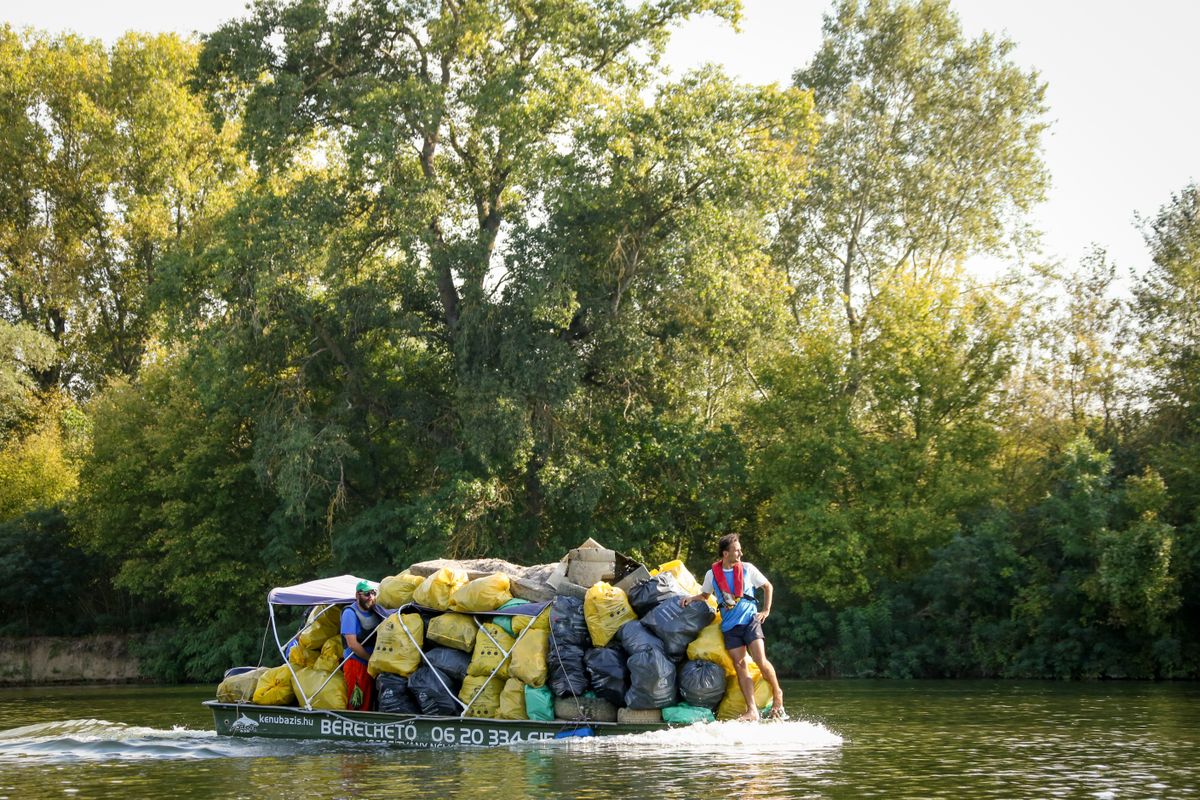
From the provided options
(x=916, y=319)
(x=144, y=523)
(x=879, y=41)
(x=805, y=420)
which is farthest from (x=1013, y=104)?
(x=144, y=523)

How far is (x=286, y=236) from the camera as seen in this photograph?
119ft

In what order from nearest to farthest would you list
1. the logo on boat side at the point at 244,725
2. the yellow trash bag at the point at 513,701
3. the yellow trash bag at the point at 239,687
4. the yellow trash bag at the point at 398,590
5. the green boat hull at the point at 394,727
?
the green boat hull at the point at 394,727 < the yellow trash bag at the point at 513,701 < the yellow trash bag at the point at 398,590 < the logo on boat side at the point at 244,725 < the yellow trash bag at the point at 239,687

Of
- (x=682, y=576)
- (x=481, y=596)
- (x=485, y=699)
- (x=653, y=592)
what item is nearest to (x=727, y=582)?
(x=653, y=592)

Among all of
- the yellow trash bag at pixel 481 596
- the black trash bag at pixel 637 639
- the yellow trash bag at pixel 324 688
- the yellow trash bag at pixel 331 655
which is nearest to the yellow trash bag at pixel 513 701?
the yellow trash bag at pixel 481 596

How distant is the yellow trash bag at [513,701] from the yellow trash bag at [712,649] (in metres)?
2.29

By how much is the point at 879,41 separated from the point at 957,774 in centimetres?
3543

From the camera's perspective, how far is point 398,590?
19.4 m

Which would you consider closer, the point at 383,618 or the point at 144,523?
the point at 383,618

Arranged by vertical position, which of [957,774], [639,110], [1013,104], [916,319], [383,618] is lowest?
[957,774]

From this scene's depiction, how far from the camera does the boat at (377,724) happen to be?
17656 mm

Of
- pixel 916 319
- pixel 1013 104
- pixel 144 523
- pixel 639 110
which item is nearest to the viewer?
pixel 639 110

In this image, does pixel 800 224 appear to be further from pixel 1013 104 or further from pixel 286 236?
pixel 286 236

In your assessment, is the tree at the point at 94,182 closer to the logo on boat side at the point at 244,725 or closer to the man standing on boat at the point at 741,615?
the logo on boat side at the point at 244,725

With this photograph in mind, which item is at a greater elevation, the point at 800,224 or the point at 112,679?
the point at 800,224
